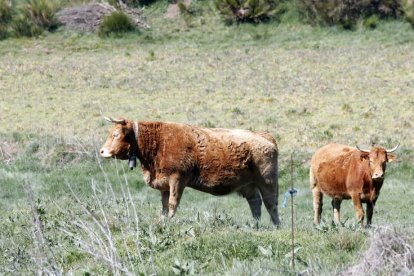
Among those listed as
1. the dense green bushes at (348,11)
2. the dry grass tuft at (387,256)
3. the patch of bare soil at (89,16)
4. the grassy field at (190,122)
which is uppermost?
the dry grass tuft at (387,256)

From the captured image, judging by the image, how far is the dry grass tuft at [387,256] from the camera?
17.8 feet

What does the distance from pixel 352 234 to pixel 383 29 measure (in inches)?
1239

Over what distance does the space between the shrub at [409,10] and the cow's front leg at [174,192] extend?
92.2 feet

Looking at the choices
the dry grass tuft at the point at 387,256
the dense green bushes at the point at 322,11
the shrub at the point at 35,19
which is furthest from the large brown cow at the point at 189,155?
the shrub at the point at 35,19

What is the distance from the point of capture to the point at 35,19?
39781mm

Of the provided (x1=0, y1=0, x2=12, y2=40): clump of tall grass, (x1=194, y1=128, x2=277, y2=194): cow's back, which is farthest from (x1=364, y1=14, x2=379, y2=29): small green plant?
(x1=194, y1=128, x2=277, y2=194): cow's back

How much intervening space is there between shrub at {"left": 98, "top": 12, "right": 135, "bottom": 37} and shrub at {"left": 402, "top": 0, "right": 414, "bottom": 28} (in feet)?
41.5

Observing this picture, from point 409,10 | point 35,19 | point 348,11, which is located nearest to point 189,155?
point 409,10

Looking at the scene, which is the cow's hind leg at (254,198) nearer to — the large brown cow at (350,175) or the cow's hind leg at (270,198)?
the cow's hind leg at (270,198)

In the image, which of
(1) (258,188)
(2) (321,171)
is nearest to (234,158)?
(1) (258,188)

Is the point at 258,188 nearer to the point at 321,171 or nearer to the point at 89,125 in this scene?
the point at 321,171

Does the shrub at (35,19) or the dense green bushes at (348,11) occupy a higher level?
the dense green bushes at (348,11)

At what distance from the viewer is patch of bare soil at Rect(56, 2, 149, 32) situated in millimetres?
40031

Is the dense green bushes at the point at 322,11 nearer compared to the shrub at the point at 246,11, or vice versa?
the dense green bushes at the point at 322,11
